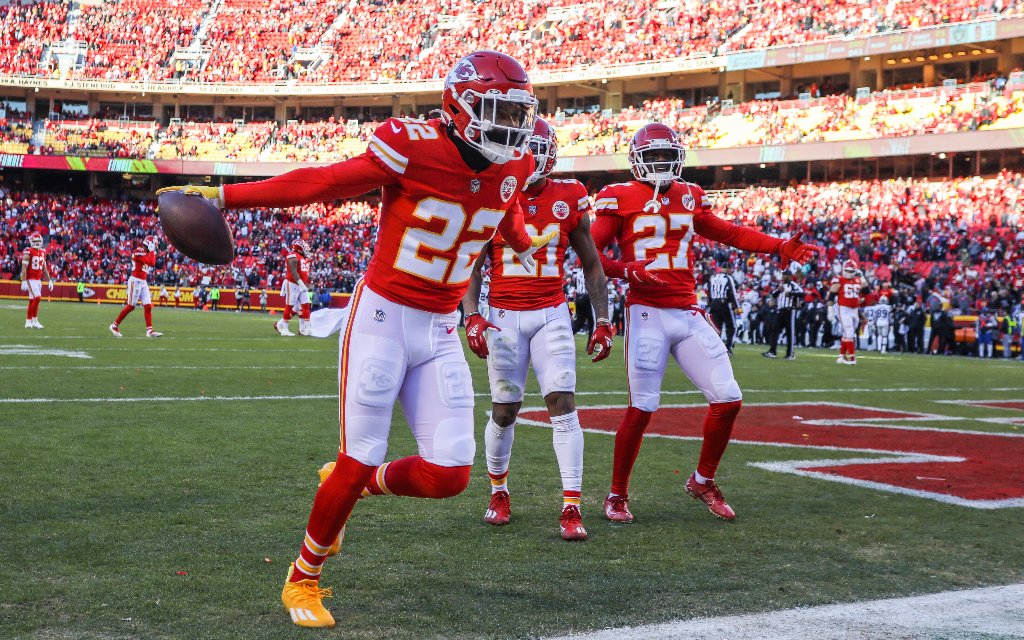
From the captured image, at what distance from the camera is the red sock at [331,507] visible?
353 centimetres

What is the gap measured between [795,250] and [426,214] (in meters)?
2.74

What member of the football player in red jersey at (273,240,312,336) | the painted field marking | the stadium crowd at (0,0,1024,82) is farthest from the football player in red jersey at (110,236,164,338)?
the stadium crowd at (0,0,1024,82)

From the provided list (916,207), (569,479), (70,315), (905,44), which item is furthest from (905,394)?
(905,44)

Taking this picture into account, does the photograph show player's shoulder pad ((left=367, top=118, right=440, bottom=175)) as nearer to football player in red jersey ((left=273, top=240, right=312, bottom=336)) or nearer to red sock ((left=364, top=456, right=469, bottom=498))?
red sock ((left=364, top=456, right=469, bottom=498))

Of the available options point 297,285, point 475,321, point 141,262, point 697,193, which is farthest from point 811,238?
point 475,321

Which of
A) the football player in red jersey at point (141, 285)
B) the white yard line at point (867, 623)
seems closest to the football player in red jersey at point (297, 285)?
the football player in red jersey at point (141, 285)

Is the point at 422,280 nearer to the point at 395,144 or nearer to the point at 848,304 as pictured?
the point at 395,144

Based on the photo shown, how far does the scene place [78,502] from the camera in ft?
16.0

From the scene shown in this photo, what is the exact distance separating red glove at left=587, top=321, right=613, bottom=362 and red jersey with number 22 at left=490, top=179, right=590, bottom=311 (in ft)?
1.04

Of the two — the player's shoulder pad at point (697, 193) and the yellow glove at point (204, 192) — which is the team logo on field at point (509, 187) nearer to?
the yellow glove at point (204, 192)

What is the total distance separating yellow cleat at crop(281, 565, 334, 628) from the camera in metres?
3.28

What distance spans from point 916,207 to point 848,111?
23.5ft

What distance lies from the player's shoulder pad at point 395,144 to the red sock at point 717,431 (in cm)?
250

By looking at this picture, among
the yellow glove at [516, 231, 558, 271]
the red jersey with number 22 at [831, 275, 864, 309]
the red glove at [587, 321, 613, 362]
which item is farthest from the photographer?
the red jersey with number 22 at [831, 275, 864, 309]
